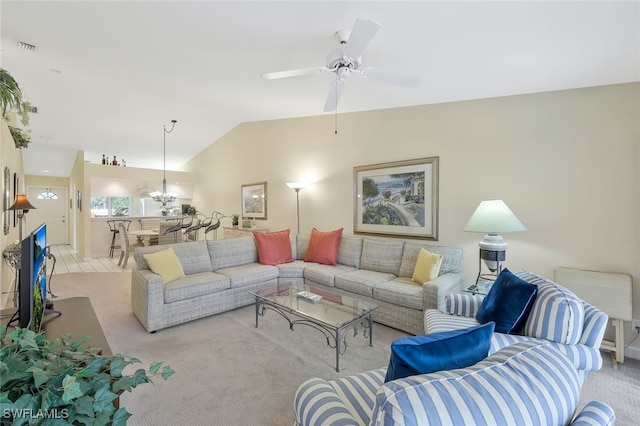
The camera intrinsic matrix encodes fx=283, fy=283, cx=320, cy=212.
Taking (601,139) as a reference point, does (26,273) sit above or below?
below

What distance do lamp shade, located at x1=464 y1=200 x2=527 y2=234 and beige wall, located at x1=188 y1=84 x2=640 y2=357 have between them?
577mm

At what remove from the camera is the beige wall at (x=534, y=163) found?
256 centimetres

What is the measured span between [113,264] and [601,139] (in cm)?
831

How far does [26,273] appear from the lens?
124cm

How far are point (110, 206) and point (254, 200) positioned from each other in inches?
215

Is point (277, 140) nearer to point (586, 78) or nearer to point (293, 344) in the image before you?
point (293, 344)

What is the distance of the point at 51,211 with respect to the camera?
31.6ft

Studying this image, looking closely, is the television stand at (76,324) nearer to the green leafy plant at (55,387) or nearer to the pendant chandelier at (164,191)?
the green leafy plant at (55,387)

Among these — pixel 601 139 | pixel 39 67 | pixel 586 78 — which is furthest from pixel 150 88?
pixel 601 139

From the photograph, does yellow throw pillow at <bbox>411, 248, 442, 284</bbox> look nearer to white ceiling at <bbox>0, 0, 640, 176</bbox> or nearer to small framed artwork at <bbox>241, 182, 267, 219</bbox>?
white ceiling at <bbox>0, 0, 640, 176</bbox>

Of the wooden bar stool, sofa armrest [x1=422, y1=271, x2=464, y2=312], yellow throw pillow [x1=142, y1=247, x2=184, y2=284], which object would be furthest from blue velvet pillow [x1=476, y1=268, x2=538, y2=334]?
the wooden bar stool

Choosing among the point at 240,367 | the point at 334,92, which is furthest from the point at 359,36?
the point at 240,367

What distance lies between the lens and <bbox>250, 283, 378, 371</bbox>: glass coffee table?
2.40 meters

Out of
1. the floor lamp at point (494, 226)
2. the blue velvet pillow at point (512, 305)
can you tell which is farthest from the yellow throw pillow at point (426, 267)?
the blue velvet pillow at point (512, 305)
